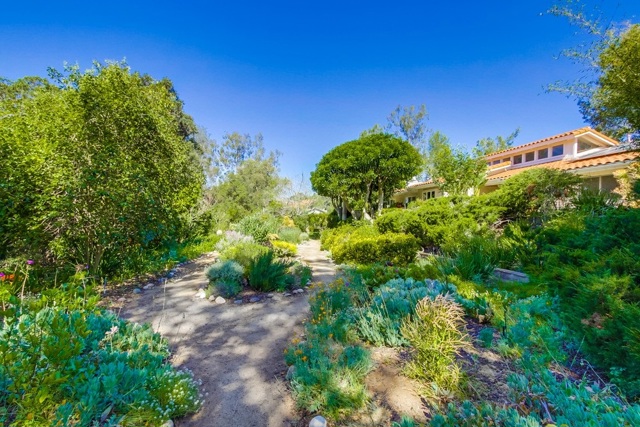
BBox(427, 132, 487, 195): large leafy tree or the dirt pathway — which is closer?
the dirt pathway

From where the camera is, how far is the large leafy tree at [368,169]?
1289 centimetres

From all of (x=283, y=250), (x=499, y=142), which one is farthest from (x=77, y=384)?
(x=499, y=142)

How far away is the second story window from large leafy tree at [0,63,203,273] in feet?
62.5

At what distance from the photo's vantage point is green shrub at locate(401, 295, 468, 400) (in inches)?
78.5

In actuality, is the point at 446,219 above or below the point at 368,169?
below

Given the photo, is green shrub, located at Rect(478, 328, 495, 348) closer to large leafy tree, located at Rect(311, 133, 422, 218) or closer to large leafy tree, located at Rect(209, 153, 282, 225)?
large leafy tree, located at Rect(311, 133, 422, 218)

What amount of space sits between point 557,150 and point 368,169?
11.2m

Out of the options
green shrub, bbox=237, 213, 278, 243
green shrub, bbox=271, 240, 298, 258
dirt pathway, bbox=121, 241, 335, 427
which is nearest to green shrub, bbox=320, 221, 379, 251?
green shrub, bbox=271, 240, 298, 258

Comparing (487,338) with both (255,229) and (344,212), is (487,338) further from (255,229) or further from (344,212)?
(344,212)

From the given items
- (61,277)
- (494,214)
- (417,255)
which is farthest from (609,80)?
(61,277)

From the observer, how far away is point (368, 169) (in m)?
13.4

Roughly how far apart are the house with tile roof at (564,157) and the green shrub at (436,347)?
1132cm

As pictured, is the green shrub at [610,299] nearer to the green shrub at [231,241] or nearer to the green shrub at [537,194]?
the green shrub at [537,194]

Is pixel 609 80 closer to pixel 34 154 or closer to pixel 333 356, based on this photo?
pixel 333 356
